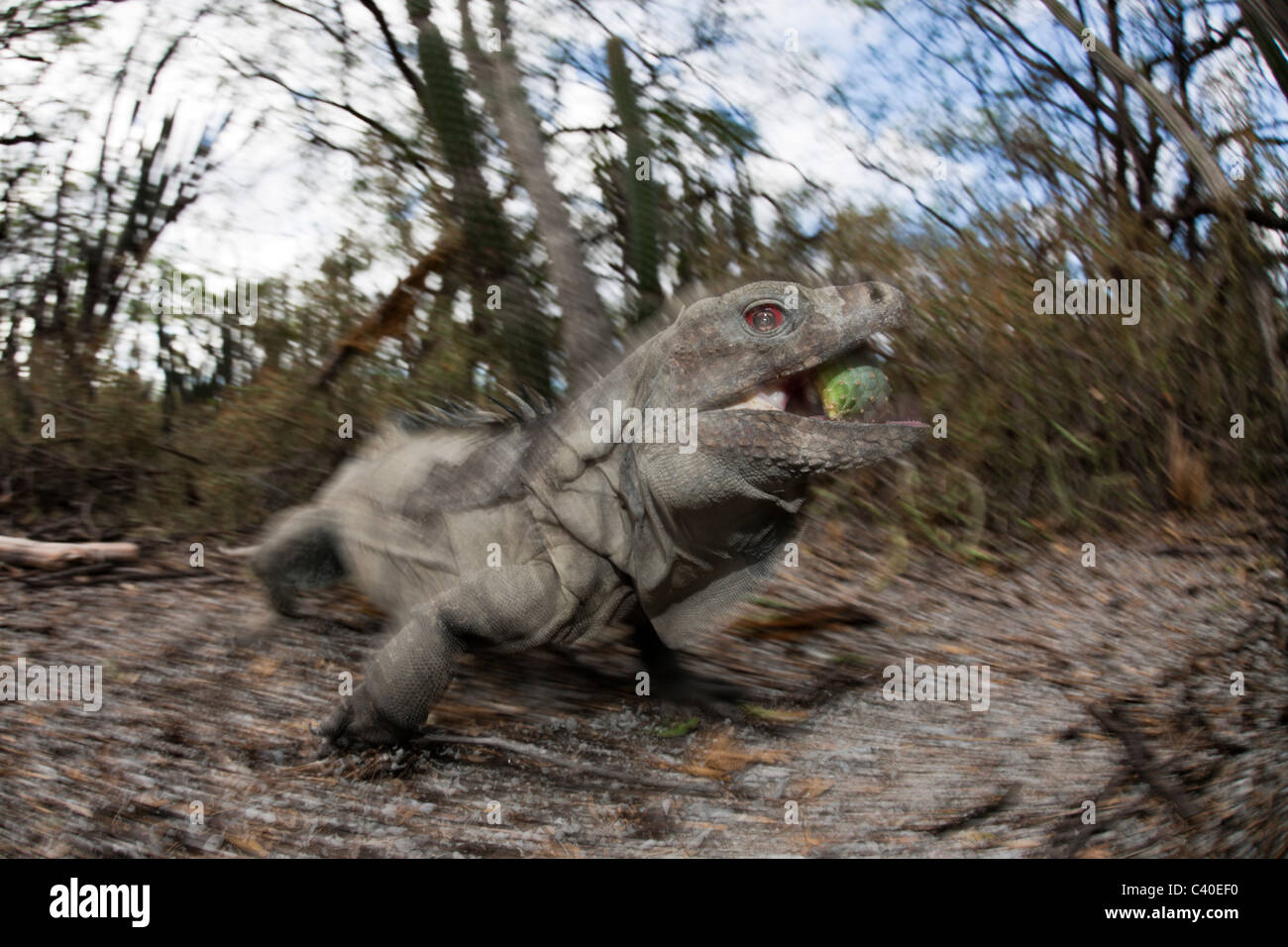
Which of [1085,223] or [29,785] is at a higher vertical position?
[1085,223]

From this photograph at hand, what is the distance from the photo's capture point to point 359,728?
304 cm

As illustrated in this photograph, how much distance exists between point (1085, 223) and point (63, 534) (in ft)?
22.6

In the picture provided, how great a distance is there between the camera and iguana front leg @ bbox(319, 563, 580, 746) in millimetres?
2938

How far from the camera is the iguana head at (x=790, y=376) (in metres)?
2.84

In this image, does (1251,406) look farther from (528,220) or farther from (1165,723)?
(528,220)

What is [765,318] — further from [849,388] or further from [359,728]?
[359,728]

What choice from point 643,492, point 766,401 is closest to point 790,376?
point 766,401

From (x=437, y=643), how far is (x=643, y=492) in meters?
0.81

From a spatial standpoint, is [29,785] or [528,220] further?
[528,220]

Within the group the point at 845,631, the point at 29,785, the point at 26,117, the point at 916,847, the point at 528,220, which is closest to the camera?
the point at 916,847

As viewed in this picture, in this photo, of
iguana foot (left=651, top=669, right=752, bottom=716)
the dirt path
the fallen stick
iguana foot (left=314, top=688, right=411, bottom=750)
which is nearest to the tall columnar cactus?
the dirt path

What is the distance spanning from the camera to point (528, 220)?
18.8ft

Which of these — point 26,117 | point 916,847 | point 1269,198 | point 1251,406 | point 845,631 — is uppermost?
point 26,117

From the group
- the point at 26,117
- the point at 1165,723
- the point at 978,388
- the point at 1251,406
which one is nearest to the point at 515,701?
the point at 1165,723
